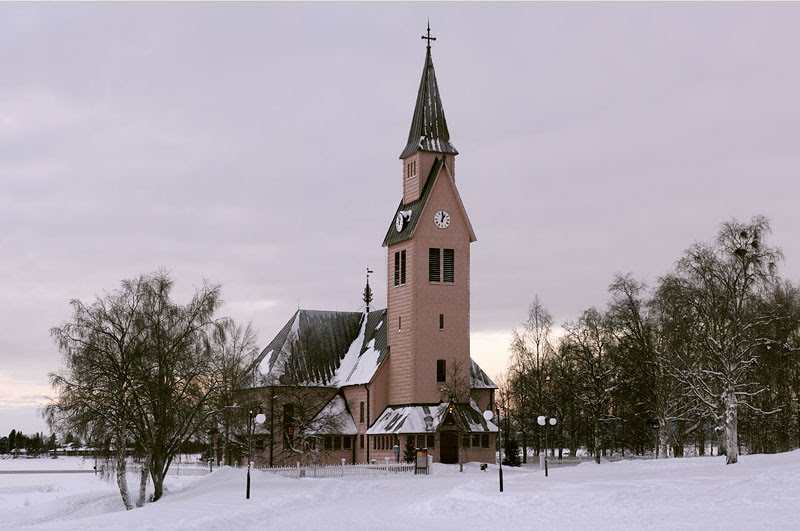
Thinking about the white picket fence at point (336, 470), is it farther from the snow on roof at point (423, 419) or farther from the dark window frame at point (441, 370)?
the dark window frame at point (441, 370)

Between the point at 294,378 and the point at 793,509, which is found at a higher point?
the point at 294,378

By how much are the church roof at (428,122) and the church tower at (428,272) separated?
2.8 inches

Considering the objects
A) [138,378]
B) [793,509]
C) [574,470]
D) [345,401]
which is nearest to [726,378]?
[574,470]

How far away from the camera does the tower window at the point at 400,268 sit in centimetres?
6969

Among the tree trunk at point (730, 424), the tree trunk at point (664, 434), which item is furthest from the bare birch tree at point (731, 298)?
the tree trunk at point (664, 434)

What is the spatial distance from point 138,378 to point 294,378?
86.9ft

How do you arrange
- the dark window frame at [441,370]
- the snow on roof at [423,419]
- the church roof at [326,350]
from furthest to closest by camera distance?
the church roof at [326,350] < the dark window frame at [441,370] < the snow on roof at [423,419]

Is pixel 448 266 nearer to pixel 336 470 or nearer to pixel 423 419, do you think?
pixel 423 419

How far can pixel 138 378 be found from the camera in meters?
44.8

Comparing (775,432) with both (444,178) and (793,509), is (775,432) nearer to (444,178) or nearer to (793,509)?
(444,178)

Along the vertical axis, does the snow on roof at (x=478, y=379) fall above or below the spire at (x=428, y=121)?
below

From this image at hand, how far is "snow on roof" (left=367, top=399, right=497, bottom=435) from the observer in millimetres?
64000

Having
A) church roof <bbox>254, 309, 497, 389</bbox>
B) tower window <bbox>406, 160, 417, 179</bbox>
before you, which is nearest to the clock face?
tower window <bbox>406, 160, 417, 179</bbox>

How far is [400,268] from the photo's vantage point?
70062 mm
